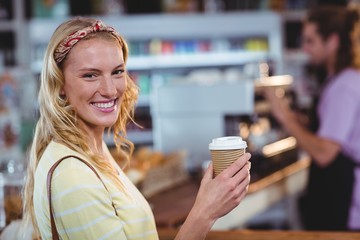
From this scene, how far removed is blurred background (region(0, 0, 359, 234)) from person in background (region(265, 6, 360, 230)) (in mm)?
371

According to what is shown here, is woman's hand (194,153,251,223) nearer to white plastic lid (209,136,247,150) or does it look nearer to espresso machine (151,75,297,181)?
white plastic lid (209,136,247,150)

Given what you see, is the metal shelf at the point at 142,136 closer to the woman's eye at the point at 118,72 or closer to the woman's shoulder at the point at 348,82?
the woman's shoulder at the point at 348,82

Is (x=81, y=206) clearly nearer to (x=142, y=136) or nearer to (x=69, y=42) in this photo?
(x=69, y=42)

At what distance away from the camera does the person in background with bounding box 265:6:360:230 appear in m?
3.81

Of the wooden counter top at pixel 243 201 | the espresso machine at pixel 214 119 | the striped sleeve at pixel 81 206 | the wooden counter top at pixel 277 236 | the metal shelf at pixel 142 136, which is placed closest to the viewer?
the striped sleeve at pixel 81 206

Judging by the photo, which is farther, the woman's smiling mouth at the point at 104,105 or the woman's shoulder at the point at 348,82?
the woman's shoulder at the point at 348,82

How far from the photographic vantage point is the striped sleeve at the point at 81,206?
178cm

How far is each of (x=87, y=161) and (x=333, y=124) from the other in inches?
86.5

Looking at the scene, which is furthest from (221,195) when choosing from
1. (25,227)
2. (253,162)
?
(253,162)

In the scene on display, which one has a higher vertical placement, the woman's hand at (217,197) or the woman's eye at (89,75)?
the woman's eye at (89,75)

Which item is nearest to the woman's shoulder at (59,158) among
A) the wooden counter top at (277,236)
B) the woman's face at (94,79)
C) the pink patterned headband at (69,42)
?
the woman's face at (94,79)

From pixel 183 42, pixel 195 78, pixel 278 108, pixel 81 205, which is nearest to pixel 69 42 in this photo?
pixel 81 205

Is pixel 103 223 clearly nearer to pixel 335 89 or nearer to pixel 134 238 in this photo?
pixel 134 238

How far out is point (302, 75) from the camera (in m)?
7.36
